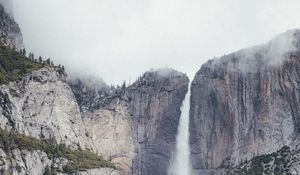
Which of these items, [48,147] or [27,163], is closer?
[27,163]

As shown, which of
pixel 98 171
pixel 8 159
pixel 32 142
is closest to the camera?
pixel 8 159

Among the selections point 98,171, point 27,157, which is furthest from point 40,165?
point 98,171

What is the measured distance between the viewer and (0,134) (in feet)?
578

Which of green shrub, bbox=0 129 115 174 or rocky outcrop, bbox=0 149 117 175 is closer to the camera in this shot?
rocky outcrop, bbox=0 149 117 175

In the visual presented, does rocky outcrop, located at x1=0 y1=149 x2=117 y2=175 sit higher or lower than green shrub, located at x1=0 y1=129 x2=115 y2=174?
lower

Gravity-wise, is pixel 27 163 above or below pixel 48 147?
below

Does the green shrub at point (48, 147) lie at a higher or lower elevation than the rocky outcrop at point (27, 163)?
higher

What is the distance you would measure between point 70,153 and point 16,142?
67.7 feet

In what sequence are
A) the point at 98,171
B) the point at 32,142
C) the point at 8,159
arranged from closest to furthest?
the point at 8,159 → the point at 32,142 → the point at 98,171

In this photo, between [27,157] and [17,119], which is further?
[17,119]

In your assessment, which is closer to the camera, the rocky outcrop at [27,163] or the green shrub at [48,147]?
the rocky outcrop at [27,163]

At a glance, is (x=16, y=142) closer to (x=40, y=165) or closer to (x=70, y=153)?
(x=40, y=165)

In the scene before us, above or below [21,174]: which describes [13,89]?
above

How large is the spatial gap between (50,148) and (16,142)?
1264cm
